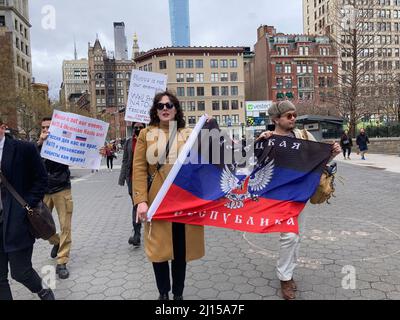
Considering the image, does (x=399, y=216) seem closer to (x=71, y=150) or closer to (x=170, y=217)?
(x=170, y=217)

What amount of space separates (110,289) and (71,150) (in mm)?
1779

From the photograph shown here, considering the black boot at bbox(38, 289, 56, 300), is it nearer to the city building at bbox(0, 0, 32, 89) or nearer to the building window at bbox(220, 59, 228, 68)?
the city building at bbox(0, 0, 32, 89)

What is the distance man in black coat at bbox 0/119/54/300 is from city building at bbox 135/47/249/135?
76.5m

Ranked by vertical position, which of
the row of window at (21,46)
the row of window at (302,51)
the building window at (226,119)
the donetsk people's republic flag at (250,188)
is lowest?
the donetsk people's republic flag at (250,188)

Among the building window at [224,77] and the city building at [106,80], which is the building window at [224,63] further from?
the city building at [106,80]

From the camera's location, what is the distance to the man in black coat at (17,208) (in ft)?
10.4

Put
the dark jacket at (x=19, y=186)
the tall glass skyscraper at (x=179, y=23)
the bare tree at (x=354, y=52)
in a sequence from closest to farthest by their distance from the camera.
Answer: the dark jacket at (x=19, y=186) < the bare tree at (x=354, y=52) < the tall glass skyscraper at (x=179, y=23)

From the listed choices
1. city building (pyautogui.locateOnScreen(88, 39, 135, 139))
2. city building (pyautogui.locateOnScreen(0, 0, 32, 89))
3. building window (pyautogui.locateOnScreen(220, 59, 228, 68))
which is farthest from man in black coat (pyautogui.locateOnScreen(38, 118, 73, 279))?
city building (pyautogui.locateOnScreen(88, 39, 135, 139))

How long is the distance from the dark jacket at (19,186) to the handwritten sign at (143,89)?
10.1ft

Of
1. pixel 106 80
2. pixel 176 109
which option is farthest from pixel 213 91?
pixel 176 109

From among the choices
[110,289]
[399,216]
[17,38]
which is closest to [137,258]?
[110,289]

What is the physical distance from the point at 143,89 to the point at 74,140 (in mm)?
2307

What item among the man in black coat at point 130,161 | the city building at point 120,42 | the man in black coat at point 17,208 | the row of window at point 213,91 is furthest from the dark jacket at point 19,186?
the city building at point 120,42

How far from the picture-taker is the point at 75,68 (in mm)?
170875
